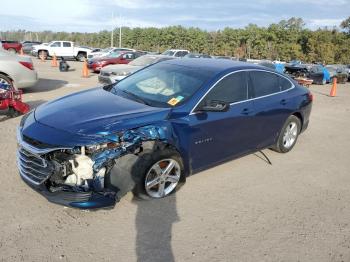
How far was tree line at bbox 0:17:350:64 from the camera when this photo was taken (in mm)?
59188

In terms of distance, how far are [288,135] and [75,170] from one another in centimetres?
420

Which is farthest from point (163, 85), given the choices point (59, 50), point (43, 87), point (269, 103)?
point (59, 50)

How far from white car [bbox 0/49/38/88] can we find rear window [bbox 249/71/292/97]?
24.0 feet

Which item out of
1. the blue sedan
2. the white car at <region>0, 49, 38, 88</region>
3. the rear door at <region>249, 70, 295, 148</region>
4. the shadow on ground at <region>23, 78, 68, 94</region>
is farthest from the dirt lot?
the shadow on ground at <region>23, 78, 68, 94</region>

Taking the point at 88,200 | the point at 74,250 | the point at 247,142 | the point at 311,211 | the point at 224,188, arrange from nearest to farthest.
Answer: the point at 74,250
the point at 88,200
the point at 311,211
the point at 224,188
the point at 247,142

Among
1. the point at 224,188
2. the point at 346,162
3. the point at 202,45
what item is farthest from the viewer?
the point at 202,45

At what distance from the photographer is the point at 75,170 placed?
379cm

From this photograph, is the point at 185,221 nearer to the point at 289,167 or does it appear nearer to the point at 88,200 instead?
the point at 88,200

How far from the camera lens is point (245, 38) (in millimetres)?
71875

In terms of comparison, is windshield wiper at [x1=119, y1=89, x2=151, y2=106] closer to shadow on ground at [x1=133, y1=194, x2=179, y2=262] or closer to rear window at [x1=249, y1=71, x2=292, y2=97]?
shadow on ground at [x1=133, y1=194, x2=179, y2=262]

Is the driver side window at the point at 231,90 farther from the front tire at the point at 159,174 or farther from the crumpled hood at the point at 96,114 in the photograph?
the front tire at the point at 159,174

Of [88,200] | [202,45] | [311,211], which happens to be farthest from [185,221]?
[202,45]

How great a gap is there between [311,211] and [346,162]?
2.51 meters

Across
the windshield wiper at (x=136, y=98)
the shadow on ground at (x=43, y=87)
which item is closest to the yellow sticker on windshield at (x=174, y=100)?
the windshield wiper at (x=136, y=98)
